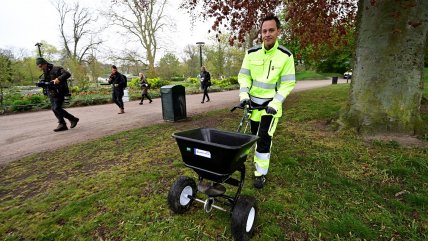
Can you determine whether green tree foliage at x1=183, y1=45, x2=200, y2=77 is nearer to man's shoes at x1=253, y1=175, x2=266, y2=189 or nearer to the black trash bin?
the black trash bin

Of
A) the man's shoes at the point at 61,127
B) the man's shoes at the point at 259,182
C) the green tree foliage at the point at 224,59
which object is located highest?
the green tree foliage at the point at 224,59

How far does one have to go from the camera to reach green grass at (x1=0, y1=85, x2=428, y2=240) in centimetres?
249

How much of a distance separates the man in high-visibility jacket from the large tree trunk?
2738 millimetres

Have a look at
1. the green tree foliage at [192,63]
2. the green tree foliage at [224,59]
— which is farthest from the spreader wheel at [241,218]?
the green tree foliage at [192,63]

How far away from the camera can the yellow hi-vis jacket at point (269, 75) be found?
278 cm

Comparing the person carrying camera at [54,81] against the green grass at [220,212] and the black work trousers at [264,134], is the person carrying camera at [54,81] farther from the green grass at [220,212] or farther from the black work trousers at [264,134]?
the black work trousers at [264,134]

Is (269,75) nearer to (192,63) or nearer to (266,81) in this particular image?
(266,81)

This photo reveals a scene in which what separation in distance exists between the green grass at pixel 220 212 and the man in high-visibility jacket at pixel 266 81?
718 millimetres

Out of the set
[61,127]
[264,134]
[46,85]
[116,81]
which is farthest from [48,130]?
[264,134]

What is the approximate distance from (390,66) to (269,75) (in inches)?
119

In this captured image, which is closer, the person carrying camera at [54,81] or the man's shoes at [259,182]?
the man's shoes at [259,182]

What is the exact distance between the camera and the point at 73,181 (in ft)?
12.4

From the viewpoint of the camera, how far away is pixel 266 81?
289 cm

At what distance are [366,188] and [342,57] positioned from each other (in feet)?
114
